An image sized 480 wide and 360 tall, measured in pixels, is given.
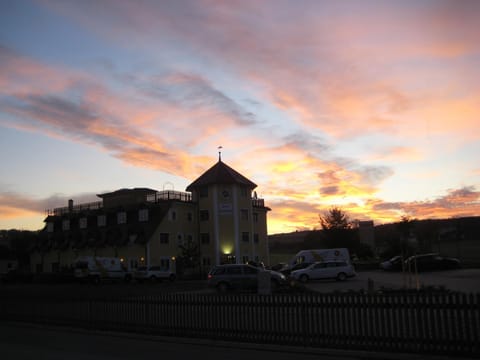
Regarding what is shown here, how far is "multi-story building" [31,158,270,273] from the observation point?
59.1m

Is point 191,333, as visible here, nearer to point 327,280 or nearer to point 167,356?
point 167,356

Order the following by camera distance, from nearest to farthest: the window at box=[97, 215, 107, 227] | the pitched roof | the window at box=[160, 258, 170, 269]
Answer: the window at box=[160, 258, 170, 269] → the pitched roof → the window at box=[97, 215, 107, 227]

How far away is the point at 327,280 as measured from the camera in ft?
126

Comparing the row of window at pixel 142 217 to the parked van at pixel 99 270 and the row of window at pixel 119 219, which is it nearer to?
the row of window at pixel 119 219

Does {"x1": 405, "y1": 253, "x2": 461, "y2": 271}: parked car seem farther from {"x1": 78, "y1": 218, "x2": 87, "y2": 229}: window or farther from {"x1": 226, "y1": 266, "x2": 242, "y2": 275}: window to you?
{"x1": 78, "y1": 218, "x2": 87, "y2": 229}: window

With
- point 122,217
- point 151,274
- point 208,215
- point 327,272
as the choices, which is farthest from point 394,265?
point 122,217

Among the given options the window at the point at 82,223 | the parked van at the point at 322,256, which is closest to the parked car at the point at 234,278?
the parked van at the point at 322,256

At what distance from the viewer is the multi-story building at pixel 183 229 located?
59125 mm

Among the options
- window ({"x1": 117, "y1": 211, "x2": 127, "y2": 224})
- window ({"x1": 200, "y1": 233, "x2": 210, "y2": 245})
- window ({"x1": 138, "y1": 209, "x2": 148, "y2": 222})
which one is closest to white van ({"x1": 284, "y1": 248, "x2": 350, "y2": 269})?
window ({"x1": 200, "y1": 233, "x2": 210, "y2": 245})

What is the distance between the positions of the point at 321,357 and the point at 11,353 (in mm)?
7191

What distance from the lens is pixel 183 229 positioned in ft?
202

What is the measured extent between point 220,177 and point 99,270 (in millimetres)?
19325

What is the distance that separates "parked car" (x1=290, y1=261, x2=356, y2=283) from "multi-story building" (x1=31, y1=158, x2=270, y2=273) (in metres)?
22.7

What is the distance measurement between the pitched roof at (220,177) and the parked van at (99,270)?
15636 millimetres
